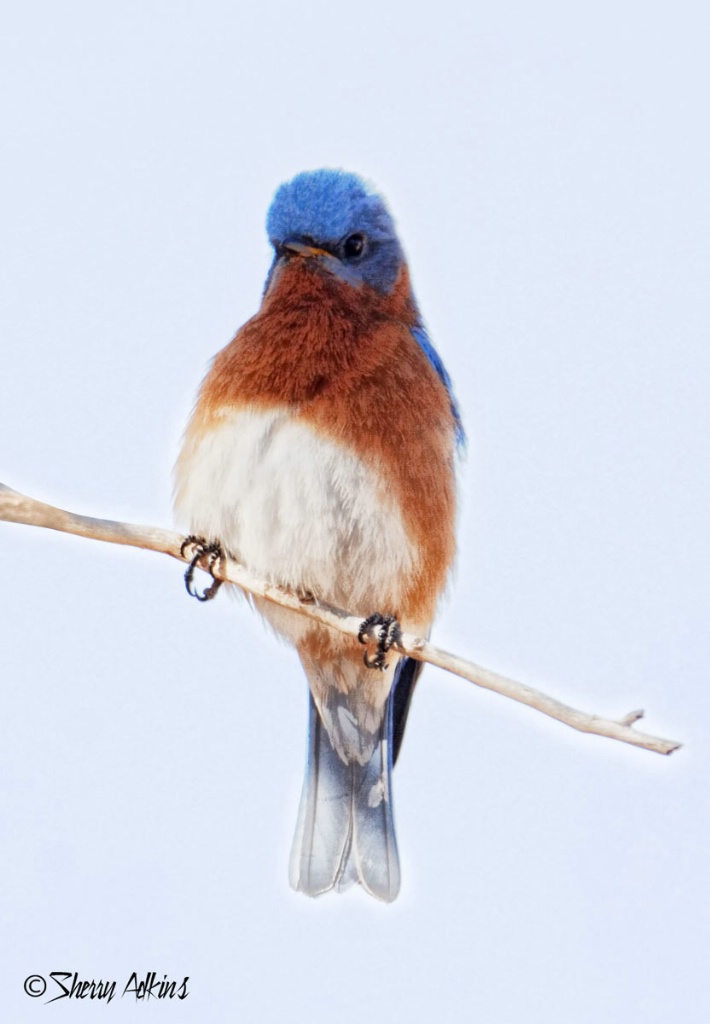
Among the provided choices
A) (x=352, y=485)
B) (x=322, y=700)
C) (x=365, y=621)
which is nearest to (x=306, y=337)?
(x=352, y=485)

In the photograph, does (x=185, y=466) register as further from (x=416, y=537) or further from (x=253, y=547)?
(x=416, y=537)

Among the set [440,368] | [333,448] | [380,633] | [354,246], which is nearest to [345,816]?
[380,633]

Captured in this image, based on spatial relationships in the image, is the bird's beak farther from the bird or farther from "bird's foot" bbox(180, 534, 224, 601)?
"bird's foot" bbox(180, 534, 224, 601)

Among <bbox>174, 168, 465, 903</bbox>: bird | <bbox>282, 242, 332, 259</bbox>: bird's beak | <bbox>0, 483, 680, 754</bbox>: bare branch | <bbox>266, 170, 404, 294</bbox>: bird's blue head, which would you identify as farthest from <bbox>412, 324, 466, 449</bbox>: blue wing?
<bbox>0, 483, 680, 754</bbox>: bare branch

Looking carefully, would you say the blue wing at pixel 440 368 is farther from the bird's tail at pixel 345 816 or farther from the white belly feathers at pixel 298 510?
the bird's tail at pixel 345 816

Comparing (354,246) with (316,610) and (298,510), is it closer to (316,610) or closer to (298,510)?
(298,510)

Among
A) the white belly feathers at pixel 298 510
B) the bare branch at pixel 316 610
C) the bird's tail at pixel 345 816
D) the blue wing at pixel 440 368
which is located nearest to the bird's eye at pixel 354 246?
the blue wing at pixel 440 368
